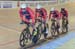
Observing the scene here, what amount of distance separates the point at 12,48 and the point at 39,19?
5.08 ft

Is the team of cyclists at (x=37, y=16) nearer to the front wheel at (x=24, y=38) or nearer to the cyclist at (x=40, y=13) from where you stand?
the cyclist at (x=40, y=13)

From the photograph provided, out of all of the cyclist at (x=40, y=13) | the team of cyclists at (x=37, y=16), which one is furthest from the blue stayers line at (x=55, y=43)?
the cyclist at (x=40, y=13)

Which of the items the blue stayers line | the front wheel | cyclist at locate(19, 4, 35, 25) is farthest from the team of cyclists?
the blue stayers line

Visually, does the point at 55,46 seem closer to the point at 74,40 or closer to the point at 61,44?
the point at 61,44

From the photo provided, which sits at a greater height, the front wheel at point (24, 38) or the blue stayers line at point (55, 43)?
the front wheel at point (24, 38)

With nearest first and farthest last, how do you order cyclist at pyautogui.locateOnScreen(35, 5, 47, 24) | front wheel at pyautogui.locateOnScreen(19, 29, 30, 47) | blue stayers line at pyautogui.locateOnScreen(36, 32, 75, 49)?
front wheel at pyautogui.locateOnScreen(19, 29, 30, 47) < blue stayers line at pyautogui.locateOnScreen(36, 32, 75, 49) < cyclist at pyautogui.locateOnScreen(35, 5, 47, 24)

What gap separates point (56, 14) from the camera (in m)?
9.84

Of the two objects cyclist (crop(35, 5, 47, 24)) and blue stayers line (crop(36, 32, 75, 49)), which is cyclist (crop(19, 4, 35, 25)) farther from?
blue stayers line (crop(36, 32, 75, 49))

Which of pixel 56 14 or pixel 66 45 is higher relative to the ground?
pixel 56 14

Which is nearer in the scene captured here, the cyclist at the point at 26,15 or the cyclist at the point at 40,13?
the cyclist at the point at 26,15

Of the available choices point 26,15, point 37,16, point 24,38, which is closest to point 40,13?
point 37,16

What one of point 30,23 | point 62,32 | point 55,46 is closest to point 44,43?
point 55,46

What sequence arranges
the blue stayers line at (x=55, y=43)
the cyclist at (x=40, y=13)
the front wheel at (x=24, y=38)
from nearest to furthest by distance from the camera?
the front wheel at (x=24, y=38)
the blue stayers line at (x=55, y=43)
the cyclist at (x=40, y=13)

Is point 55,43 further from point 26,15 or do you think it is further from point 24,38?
point 26,15
